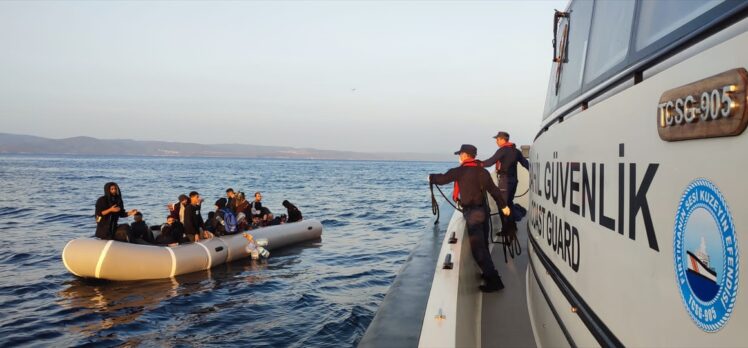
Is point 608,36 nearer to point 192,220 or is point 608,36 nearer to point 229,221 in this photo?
point 192,220

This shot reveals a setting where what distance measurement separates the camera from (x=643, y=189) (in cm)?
163

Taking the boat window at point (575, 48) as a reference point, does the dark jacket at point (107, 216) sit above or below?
below

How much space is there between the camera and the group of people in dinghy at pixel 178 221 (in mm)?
11211

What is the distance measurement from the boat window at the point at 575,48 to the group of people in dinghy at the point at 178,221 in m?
9.60

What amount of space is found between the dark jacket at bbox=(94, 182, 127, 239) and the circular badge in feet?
38.1

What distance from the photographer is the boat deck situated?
13.3 ft

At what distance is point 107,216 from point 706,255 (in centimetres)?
1223

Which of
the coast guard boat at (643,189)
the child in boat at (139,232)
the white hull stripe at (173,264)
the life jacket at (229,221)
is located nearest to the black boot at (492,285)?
the coast guard boat at (643,189)

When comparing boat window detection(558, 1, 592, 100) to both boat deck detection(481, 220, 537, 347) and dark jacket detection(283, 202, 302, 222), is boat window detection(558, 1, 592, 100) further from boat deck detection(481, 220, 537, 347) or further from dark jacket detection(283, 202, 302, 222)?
dark jacket detection(283, 202, 302, 222)

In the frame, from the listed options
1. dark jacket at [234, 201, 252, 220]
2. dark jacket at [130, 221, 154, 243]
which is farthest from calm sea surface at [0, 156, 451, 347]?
dark jacket at [234, 201, 252, 220]

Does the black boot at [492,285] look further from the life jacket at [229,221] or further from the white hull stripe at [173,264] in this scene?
the life jacket at [229,221]

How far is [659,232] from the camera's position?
151cm

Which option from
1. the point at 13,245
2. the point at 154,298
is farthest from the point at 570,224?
the point at 13,245

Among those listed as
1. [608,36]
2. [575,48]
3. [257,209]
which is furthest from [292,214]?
[608,36]
